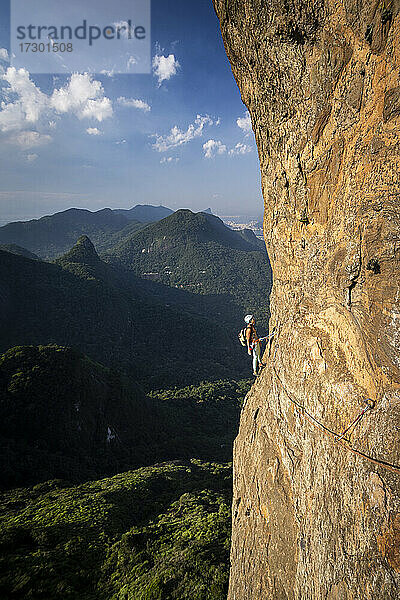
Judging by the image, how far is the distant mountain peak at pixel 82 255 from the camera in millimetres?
81856

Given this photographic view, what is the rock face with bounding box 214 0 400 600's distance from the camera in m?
4.80

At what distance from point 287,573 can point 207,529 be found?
1178 centimetres

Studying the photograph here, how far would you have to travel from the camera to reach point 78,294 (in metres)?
68.6

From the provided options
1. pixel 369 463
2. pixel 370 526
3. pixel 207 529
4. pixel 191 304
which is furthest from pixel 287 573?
pixel 191 304

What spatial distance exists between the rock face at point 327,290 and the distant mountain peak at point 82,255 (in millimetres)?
81743

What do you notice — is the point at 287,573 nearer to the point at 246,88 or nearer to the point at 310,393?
the point at 310,393

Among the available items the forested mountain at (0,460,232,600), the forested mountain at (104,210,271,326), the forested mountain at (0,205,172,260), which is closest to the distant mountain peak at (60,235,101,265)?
the forested mountain at (104,210,271,326)

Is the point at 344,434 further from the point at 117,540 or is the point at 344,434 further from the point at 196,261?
the point at 196,261

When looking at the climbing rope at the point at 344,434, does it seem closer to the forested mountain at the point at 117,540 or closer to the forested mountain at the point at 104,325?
the forested mountain at the point at 117,540

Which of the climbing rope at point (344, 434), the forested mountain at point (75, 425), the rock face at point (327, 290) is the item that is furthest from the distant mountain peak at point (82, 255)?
the climbing rope at point (344, 434)

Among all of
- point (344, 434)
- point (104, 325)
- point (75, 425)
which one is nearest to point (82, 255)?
point (104, 325)

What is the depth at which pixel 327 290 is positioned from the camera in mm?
6277

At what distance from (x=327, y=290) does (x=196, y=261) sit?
128 metres

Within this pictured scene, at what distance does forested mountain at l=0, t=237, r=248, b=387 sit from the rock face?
51.3 m
